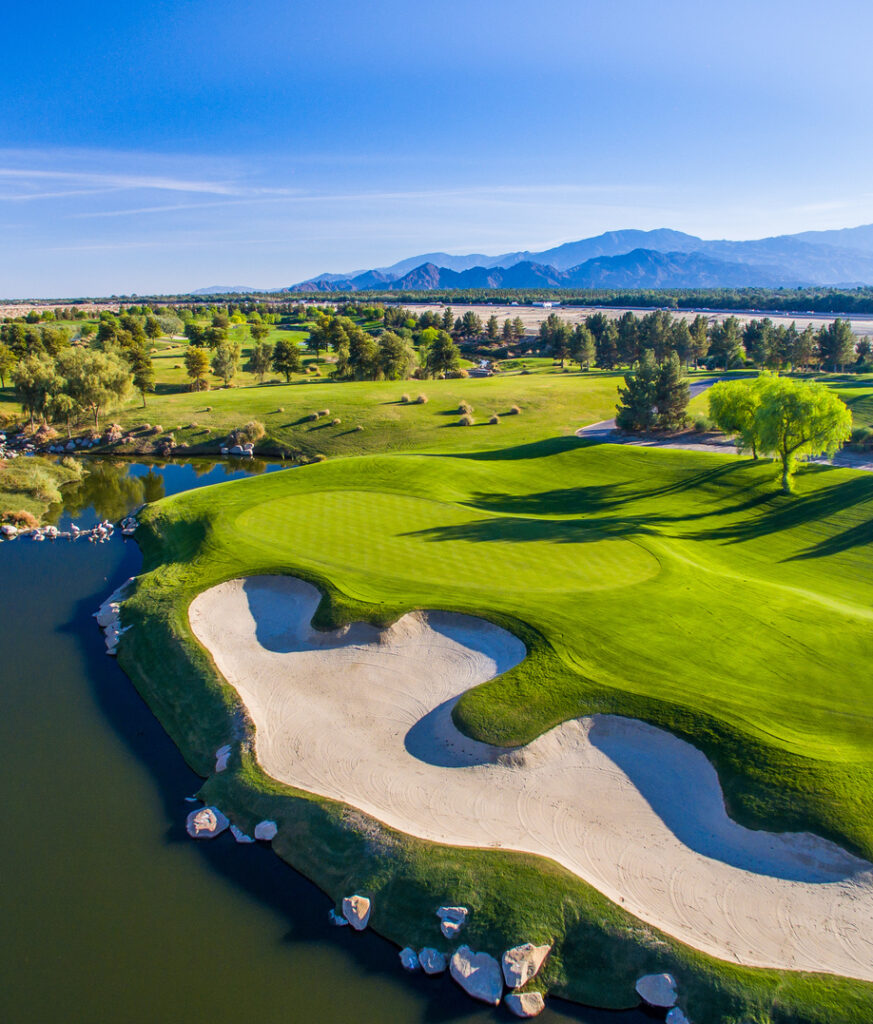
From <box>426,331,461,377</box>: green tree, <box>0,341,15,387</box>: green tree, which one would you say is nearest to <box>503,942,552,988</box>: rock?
<box>426,331,461,377</box>: green tree

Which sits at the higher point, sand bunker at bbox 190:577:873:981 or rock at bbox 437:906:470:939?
sand bunker at bbox 190:577:873:981

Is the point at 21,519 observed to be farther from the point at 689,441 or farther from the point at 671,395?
the point at 671,395

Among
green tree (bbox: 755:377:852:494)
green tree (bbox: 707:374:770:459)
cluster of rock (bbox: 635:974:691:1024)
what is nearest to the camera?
cluster of rock (bbox: 635:974:691:1024)

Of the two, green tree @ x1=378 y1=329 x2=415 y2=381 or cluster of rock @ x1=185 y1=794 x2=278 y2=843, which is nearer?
cluster of rock @ x1=185 y1=794 x2=278 y2=843

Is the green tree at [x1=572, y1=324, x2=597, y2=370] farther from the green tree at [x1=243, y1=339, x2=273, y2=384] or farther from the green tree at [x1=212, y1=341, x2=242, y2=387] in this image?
the green tree at [x1=212, y1=341, x2=242, y2=387]

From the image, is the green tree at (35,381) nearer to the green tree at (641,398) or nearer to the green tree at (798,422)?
the green tree at (641,398)

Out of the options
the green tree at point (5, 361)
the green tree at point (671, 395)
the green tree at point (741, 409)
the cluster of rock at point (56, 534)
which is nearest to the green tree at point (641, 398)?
the green tree at point (671, 395)

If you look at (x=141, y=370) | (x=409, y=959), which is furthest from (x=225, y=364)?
(x=409, y=959)
